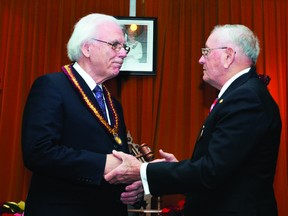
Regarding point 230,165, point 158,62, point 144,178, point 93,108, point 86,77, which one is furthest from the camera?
point 158,62

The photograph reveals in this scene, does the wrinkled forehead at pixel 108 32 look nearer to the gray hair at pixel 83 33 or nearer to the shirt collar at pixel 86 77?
the gray hair at pixel 83 33

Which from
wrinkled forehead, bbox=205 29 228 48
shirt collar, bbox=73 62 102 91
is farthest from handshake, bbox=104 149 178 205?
wrinkled forehead, bbox=205 29 228 48

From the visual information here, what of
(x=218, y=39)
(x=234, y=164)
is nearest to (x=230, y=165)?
(x=234, y=164)

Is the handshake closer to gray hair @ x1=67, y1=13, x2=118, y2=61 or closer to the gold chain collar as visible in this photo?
the gold chain collar

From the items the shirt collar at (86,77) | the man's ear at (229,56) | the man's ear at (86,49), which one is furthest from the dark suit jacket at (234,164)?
the man's ear at (86,49)

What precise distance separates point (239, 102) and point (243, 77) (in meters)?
0.26

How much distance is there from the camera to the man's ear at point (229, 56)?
1858 millimetres

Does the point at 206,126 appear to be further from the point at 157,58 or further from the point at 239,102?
the point at 157,58

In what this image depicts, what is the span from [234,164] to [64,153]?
668mm

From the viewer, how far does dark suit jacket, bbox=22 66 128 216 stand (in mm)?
1568

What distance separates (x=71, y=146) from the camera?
1.68 metres

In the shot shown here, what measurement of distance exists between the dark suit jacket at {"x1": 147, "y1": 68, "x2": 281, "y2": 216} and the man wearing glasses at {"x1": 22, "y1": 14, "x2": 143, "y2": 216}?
0.25 metres

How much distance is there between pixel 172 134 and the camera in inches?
147

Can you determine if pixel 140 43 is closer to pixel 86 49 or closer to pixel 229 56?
pixel 86 49
